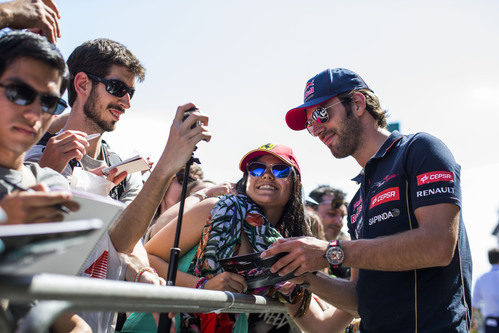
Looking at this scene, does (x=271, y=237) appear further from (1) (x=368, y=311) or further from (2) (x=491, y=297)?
(2) (x=491, y=297)

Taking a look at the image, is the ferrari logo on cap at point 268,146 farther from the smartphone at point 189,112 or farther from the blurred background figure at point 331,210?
the blurred background figure at point 331,210

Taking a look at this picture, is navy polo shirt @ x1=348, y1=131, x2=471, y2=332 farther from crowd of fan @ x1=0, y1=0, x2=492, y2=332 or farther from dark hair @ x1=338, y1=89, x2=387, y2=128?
dark hair @ x1=338, y1=89, x2=387, y2=128

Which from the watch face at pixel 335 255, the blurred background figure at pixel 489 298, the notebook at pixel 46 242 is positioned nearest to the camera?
the notebook at pixel 46 242

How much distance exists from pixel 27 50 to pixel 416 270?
2.09 metres

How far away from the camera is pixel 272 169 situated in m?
3.43

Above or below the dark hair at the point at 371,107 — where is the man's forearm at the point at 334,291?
below

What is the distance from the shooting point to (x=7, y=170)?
67.5 inches

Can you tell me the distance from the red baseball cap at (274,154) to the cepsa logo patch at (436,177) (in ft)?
3.54

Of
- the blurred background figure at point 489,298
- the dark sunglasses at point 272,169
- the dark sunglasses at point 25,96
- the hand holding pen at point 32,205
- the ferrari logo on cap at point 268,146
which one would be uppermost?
the ferrari logo on cap at point 268,146

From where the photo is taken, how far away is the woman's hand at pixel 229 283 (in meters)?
2.65

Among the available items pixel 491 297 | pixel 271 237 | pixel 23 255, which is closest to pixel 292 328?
pixel 271 237

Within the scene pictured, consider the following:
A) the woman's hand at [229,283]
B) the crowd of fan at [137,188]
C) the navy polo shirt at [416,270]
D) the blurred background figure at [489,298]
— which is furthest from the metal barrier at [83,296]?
the blurred background figure at [489,298]

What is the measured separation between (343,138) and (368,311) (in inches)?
48.0

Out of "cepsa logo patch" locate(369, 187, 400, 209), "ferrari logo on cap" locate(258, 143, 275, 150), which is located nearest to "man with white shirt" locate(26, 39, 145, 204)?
"ferrari logo on cap" locate(258, 143, 275, 150)
